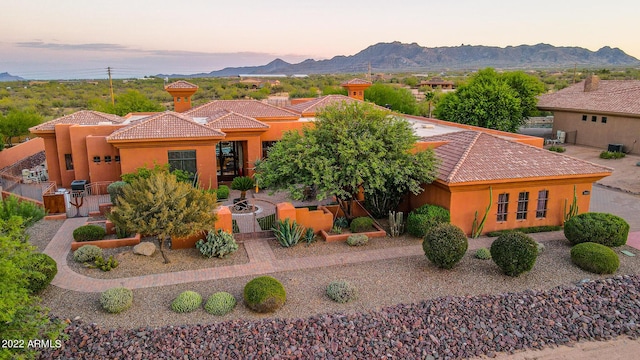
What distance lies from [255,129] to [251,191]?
3526mm

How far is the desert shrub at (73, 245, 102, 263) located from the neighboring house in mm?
38300

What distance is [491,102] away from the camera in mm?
40469

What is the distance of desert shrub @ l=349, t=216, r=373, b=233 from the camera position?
19094 mm

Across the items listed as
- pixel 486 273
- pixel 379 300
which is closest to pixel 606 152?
pixel 486 273

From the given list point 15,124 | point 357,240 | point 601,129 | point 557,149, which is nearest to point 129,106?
point 15,124

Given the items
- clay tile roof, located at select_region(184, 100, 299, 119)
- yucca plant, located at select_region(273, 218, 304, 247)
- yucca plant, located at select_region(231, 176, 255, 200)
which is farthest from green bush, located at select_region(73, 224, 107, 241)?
clay tile roof, located at select_region(184, 100, 299, 119)

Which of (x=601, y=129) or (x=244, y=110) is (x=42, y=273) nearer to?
(x=244, y=110)

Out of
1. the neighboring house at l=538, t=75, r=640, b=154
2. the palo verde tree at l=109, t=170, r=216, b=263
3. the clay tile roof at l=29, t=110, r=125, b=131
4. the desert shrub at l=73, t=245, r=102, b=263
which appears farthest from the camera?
the neighboring house at l=538, t=75, r=640, b=154

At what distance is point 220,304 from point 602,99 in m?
40.5

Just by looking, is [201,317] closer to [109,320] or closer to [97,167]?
[109,320]

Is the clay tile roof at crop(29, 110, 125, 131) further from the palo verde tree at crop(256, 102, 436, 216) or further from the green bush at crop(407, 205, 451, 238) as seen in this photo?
the green bush at crop(407, 205, 451, 238)

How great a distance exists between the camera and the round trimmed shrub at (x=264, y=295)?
1288 cm

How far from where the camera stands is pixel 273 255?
17.1 m

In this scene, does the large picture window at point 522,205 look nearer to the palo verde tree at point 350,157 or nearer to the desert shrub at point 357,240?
the palo verde tree at point 350,157
